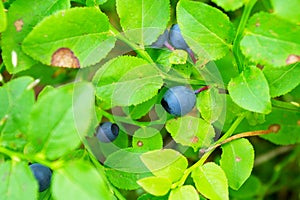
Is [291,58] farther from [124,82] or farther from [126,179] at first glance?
[126,179]

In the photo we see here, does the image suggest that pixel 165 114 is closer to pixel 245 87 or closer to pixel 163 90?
pixel 163 90

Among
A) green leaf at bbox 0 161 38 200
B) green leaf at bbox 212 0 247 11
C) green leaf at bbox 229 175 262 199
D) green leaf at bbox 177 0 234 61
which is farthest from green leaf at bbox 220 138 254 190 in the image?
green leaf at bbox 229 175 262 199

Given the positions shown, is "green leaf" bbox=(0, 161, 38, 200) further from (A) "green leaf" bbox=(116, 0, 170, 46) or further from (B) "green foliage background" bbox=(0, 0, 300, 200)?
(A) "green leaf" bbox=(116, 0, 170, 46)

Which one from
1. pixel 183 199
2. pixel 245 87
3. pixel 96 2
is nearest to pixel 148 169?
pixel 183 199

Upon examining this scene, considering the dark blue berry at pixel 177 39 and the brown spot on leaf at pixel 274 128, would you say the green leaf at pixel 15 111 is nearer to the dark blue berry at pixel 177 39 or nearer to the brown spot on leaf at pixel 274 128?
the dark blue berry at pixel 177 39

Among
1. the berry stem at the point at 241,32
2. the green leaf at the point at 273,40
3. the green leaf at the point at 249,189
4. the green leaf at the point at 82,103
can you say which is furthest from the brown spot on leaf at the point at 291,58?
the green leaf at the point at 249,189

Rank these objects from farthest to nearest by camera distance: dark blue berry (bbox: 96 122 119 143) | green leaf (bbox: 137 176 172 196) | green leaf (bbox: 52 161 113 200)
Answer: dark blue berry (bbox: 96 122 119 143) → green leaf (bbox: 137 176 172 196) → green leaf (bbox: 52 161 113 200)

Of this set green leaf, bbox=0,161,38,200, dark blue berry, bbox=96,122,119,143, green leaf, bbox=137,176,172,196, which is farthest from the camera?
dark blue berry, bbox=96,122,119,143
